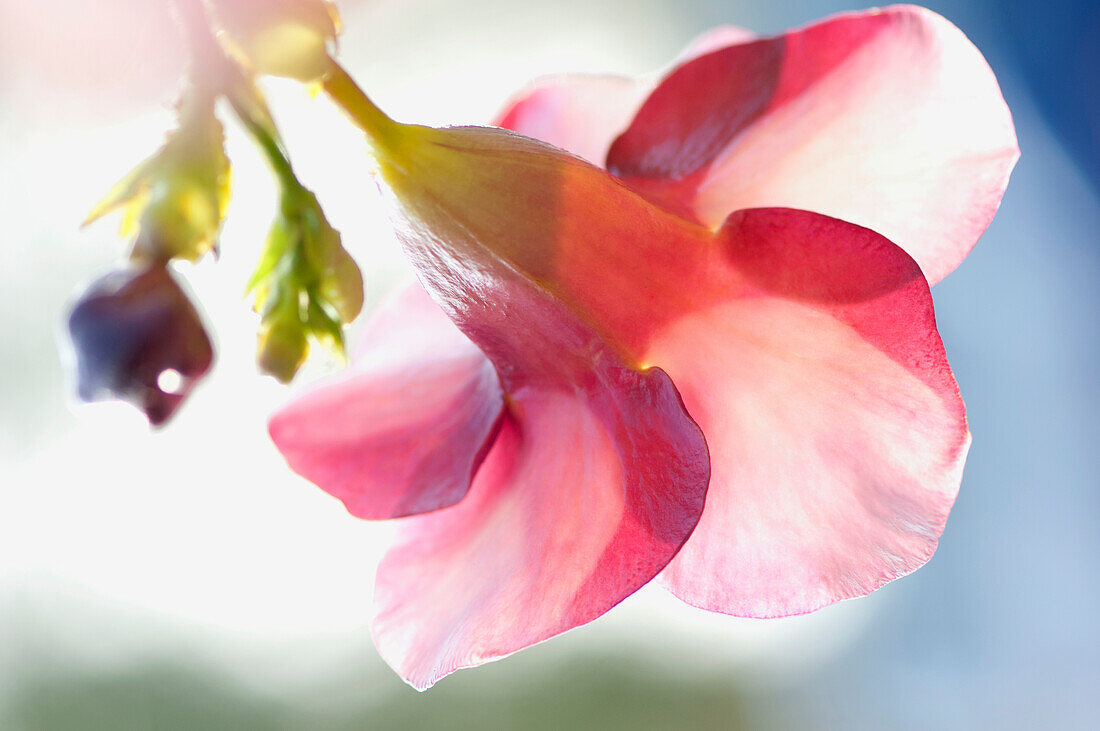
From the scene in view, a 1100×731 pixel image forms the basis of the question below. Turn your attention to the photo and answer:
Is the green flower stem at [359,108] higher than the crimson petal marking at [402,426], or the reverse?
the green flower stem at [359,108]

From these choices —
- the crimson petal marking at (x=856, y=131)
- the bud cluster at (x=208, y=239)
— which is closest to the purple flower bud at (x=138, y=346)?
the bud cluster at (x=208, y=239)

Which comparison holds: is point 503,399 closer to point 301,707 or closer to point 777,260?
point 777,260

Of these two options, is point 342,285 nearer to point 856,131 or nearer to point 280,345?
point 280,345


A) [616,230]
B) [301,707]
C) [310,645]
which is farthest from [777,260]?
[301,707]

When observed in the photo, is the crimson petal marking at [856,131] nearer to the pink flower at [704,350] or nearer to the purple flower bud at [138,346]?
the pink flower at [704,350]

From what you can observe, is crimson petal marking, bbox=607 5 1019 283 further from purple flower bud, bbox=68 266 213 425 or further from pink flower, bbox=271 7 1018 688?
purple flower bud, bbox=68 266 213 425

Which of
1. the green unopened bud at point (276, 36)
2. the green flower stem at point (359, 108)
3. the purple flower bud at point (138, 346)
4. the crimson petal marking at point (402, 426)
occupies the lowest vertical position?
the crimson petal marking at point (402, 426)

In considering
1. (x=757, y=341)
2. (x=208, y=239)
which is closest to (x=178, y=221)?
(x=208, y=239)
